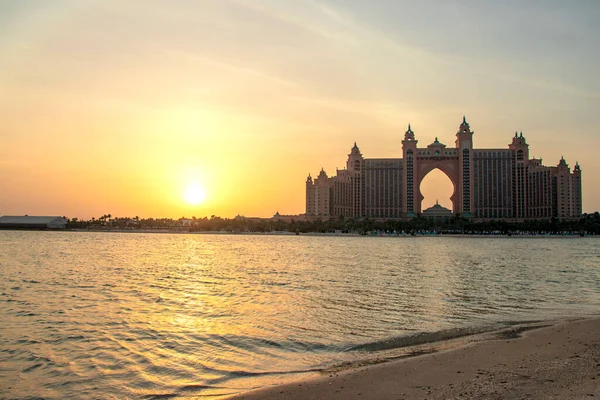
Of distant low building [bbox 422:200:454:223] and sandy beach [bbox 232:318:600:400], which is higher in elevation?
distant low building [bbox 422:200:454:223]

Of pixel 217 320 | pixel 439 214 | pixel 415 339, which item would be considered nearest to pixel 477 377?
pixel 415 339

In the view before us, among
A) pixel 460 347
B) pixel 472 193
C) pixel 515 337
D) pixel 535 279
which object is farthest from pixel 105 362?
pixel 472 193

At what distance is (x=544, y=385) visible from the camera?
8.91 metres

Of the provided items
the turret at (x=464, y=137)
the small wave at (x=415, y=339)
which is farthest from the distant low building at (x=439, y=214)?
the small wave at (x=415, y=339)

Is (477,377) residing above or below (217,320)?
above

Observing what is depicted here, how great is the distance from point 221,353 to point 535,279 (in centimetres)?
2496

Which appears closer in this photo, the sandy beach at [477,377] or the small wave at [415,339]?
the sandy beach at [477,377]

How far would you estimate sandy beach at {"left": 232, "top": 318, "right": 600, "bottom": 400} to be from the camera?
8695 mm

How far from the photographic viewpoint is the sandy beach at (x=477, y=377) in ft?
28.5

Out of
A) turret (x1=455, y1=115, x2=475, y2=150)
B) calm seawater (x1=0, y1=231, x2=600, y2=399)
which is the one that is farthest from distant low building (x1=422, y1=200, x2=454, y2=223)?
calm seawater (x1=0, y1=231, x2=600, y2=399)

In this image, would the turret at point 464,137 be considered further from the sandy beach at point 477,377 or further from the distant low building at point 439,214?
the sandy beach at point 477,377

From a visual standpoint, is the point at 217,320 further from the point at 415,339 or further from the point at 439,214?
the point at 439,214

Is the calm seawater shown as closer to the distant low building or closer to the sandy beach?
the sandy beach

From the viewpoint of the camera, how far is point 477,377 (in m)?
9.66
